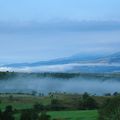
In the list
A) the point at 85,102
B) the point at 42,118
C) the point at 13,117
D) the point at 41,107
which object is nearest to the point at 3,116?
the point at 13,117

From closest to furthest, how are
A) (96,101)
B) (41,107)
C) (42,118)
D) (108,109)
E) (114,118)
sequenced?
(114,118), (108,109), (42,118), (41,107), (96,101)

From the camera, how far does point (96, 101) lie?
137 metres

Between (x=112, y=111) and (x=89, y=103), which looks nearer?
(x=112, y=111)

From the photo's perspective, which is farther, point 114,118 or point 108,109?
point 108,109

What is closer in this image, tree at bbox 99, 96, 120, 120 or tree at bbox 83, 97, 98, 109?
tree at bbox 99, 96, 120, 120

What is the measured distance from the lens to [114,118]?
64.4 m

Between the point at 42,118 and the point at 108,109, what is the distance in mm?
19906

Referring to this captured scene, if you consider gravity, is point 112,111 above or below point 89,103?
above

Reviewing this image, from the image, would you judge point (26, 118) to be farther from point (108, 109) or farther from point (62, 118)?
point (108, 109)

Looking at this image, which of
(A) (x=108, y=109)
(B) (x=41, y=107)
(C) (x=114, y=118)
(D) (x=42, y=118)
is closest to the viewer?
(C) (x=114, y=118)

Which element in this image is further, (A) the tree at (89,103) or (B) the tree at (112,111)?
(A) the tree at (89,103)

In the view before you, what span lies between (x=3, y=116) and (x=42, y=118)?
7197 millimetres

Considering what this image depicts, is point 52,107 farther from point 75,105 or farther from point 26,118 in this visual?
point 26,118

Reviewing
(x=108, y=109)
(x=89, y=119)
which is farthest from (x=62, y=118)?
(x=108, y=109)
